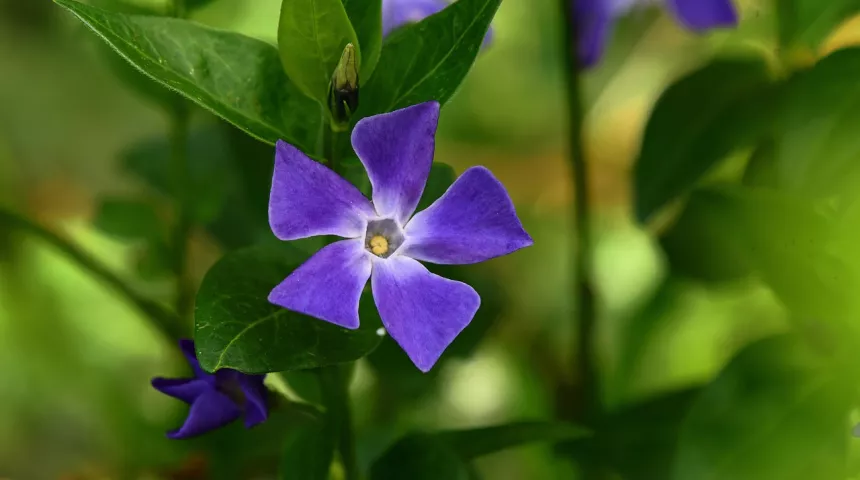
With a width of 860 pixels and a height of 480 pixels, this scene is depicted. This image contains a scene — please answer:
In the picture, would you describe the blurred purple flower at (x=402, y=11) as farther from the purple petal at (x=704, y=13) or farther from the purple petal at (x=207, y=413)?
the purple petal at (x=207, y=413)

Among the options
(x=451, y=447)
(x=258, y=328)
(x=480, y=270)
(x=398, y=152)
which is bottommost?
(x=480, y=270)

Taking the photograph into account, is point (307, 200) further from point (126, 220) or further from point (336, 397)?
point (126, 220)

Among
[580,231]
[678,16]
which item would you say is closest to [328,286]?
[580,231]

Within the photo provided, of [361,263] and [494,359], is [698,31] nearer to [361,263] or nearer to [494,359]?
[361,263]

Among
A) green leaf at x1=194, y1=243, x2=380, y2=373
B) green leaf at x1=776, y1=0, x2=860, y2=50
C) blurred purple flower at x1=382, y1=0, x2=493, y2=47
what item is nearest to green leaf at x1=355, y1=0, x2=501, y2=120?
green leaf at x1=194, y1=243, x2=380, y2=373

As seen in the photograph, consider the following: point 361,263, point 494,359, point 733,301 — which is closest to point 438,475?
point 361,263

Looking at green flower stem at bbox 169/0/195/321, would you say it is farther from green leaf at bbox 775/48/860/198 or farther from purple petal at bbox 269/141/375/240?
green leaf at bbox 775/48/860/198

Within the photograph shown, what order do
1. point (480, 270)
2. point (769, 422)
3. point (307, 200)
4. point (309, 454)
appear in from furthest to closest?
point (480, 270), point (769, 422), point (309, 454), point (307, 200)
